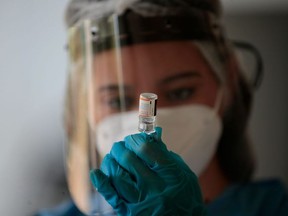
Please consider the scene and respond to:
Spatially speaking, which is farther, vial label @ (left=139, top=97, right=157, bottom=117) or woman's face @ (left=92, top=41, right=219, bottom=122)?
woman's face @ (left=92, top=41, right=219, bottom=122)

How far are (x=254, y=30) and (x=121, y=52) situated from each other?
435 mm

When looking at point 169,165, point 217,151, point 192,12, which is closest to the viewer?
point 169,165

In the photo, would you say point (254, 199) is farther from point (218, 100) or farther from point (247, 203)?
point (218, 100)

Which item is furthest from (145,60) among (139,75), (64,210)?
(64,210)

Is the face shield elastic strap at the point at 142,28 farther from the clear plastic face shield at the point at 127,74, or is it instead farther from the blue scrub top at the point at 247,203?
the blue scrub top at the point at 247,203

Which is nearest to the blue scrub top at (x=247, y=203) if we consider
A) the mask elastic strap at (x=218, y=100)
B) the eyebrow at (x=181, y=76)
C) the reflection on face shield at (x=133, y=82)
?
the reflection on face shield at (x=133, y=82)

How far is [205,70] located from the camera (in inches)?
42.8

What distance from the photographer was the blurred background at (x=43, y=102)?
1177 mm

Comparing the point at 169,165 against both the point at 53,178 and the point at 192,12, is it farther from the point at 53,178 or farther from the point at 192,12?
the point at 53,178

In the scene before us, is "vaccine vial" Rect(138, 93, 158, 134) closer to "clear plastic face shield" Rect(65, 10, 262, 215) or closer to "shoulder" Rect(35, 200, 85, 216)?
"clear plastic face shield" Rect(65, 10, 262, 215)

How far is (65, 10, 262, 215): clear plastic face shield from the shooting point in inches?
39.9

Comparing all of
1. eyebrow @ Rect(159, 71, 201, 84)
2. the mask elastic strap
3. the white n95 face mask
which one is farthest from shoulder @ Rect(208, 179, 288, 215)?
eyebrow @ Rect(159, 71, 201, 84)

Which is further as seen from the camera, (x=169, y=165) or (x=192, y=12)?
(x=192, y=12)

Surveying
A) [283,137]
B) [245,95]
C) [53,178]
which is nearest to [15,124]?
[53,178]
